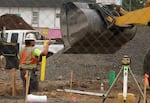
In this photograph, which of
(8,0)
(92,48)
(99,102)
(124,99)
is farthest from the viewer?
(8,0)

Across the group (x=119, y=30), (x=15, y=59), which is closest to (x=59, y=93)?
(x=119, y=30)

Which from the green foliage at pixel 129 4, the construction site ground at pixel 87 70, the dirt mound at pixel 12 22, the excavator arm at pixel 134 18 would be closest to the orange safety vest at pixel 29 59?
the excavator arm at pixel 134 18

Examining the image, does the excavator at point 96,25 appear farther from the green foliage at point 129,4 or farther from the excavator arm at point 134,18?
the green foliage at point 129,4

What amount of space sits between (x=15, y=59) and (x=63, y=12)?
25.2 feet

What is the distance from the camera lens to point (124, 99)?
694 centimetres

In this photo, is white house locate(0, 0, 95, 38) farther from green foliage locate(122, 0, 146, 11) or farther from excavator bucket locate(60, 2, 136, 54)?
excavator bucket locate(60, 2, 136, 54)

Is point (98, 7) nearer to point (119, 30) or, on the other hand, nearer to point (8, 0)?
point (119, 30)

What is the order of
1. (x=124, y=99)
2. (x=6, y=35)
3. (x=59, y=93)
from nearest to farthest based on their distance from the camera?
1. (x=124, y=99)
2. (x=59, y=93)
3. (x=6, y=35)

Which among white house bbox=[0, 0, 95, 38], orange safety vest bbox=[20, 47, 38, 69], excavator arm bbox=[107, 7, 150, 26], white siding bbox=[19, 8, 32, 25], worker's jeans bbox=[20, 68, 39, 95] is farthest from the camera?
white siding bbox=[19, 8, 32, 25]

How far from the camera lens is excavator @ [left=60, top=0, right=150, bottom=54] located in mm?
9023

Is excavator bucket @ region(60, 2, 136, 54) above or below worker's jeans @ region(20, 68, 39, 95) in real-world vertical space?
above

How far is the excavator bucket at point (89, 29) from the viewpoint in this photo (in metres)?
9.08

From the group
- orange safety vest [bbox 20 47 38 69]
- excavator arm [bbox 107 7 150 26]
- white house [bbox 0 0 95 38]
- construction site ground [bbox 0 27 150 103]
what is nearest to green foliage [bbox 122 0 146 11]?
construction site ground [bbox 0 27 150 103]

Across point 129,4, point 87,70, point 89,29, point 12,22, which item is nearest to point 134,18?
point 89,29
